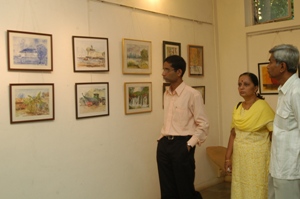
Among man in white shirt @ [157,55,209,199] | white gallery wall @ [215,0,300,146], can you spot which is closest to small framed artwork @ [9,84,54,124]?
man in white shirt @ [157,55,209,199]

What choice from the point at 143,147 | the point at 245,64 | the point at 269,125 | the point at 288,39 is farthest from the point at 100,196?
the point at 288,39

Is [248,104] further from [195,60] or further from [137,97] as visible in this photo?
[195,60]

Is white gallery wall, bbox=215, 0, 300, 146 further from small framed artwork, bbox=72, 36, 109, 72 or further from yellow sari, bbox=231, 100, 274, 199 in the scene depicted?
small framed artwork, bbox=72, 36, 109, 72

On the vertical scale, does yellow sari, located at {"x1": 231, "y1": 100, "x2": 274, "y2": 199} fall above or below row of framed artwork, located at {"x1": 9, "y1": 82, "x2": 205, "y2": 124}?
below

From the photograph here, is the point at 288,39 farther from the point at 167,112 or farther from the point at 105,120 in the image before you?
the point at 105,120

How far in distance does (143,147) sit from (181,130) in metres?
0.92

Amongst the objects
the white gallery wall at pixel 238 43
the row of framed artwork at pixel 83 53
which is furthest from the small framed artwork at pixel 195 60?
the white gallery wall at pixel 238 43

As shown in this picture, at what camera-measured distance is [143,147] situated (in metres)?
3.72

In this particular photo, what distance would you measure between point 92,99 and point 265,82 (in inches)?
95.5

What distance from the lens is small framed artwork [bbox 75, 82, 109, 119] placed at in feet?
10.2

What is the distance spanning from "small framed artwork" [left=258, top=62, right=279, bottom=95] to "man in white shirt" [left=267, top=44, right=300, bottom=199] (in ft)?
7.04

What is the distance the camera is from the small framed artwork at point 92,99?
3105 mm

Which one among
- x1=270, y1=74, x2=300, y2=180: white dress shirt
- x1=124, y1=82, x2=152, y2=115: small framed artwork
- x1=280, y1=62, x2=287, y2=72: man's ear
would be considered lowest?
x1=270, y1=74, x2=300, y2=180: white dress shirt

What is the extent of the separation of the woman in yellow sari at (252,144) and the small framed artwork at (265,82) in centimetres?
164
